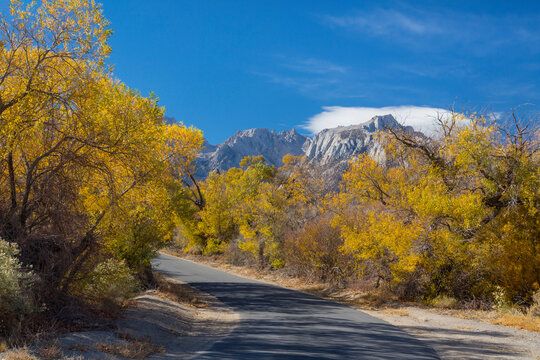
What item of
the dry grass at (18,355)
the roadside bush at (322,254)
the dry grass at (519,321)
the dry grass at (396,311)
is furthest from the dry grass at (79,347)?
the roadside bush at (322,254)

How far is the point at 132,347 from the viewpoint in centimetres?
931

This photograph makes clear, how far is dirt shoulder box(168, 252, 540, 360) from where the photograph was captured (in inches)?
399

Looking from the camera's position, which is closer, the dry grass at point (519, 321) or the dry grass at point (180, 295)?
the dry grass at point (519, 321)

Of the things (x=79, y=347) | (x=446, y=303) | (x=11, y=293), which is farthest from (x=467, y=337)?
(x=11, y=293)

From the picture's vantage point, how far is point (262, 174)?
149 feet

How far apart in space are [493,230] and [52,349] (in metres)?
16.0

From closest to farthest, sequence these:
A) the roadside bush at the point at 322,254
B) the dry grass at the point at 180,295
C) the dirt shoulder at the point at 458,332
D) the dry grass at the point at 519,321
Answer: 1. the dirt shoulder at the point at 458,332
2. the dry grass at the point at 519,321
3. the dry grass at the point at 180,295
4. the roadside bush at the point at 322,254

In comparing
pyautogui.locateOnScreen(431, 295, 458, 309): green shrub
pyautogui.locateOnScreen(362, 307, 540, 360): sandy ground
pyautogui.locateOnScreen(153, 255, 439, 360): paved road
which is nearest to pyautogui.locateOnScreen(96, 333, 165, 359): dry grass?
pyautogui.locateOnScreen(153, 255, 439, 360): paved road

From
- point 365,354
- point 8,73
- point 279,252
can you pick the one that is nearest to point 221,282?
point 279,252

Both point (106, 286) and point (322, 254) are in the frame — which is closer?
point (106, 286)

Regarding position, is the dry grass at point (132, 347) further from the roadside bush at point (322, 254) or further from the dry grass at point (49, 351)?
the roadside bush at point (322, 254)

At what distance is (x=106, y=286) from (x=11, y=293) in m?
4.35

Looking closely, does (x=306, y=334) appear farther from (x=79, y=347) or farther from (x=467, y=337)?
(x=79, y=347)

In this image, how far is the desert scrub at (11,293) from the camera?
8055 millimetres
